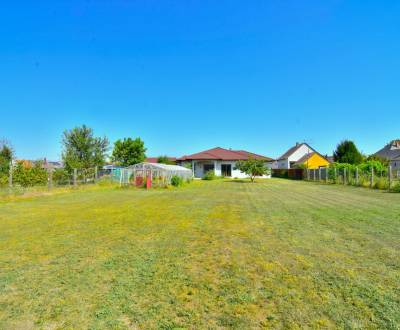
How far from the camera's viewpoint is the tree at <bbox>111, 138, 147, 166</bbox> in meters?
44.9

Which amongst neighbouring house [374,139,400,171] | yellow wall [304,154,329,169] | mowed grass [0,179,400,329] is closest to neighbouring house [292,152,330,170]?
yellow wall [304,154,329,169]

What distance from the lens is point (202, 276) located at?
3.65 metres

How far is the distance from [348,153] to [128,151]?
33873 mm

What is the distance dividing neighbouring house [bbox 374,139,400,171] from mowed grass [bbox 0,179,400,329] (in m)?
50.5

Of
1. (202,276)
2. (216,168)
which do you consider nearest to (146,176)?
(202,276)

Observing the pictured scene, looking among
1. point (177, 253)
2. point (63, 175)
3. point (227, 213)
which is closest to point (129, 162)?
point (63, 175)

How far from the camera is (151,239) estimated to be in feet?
18.3

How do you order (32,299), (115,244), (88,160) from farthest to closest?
(88,160), (115,244), (32,299)

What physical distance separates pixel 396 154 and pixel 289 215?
5406 centimetres

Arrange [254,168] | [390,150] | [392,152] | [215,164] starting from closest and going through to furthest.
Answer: [254,168] → [215,164] → [392,152] → [390,150]

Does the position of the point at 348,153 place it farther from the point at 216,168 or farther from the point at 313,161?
the point at 216,168

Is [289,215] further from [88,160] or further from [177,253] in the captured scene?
[88,160]

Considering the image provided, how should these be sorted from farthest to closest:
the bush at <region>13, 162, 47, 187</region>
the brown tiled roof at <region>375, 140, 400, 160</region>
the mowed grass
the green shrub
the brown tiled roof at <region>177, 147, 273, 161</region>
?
the brown tiled roof at <region>375, 140, 400, 160</region>, the brown tiled roof at <region>177, 147, 273, 161</region>, the green shrub, the bush at <region>13, 162, 47, 187</region>, the mowed grass

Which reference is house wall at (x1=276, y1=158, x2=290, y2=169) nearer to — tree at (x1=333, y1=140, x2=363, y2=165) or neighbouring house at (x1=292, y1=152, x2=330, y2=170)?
neighbouring house at (x1=292, y1=152, x2=330, y2=170)
